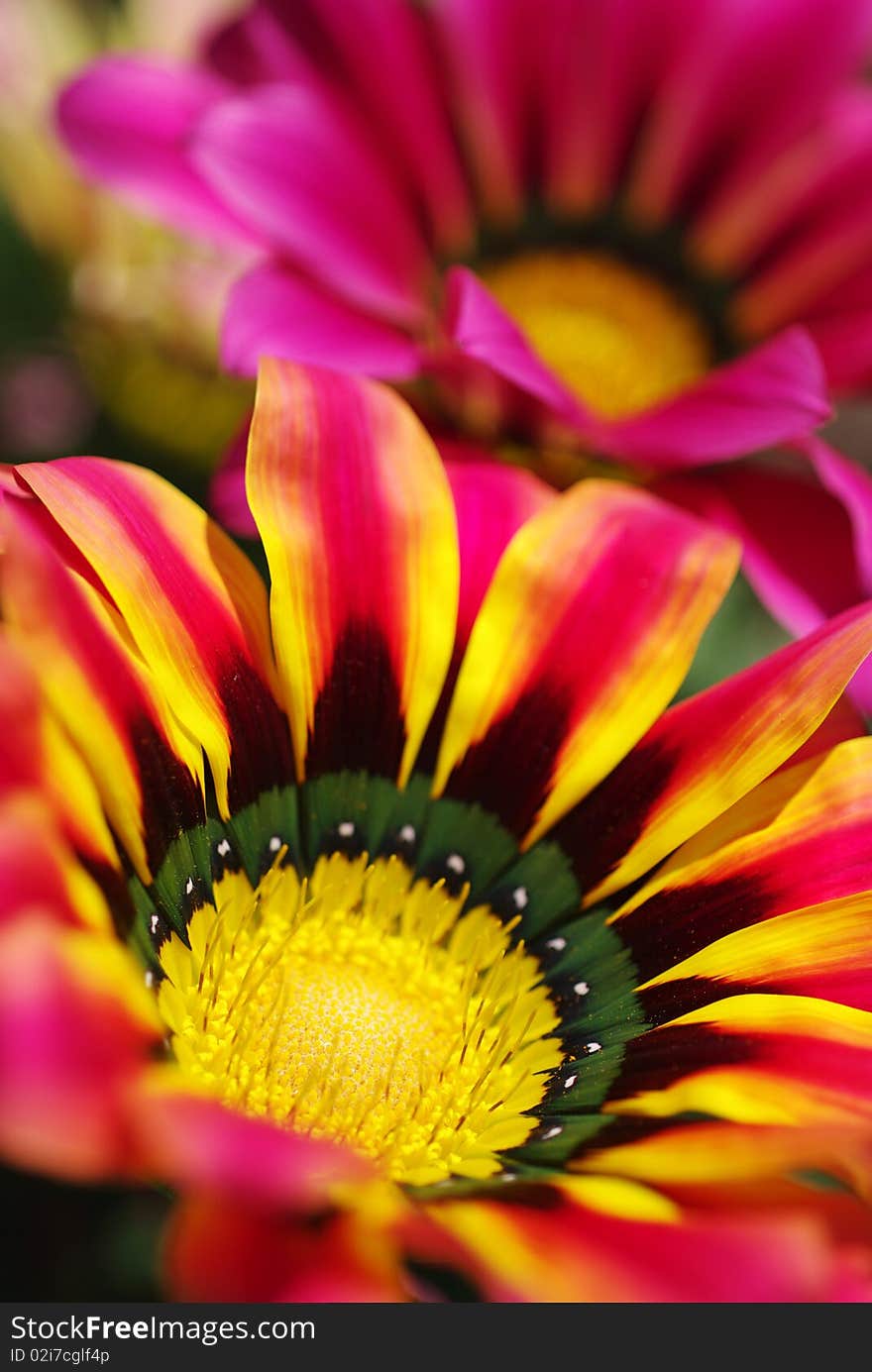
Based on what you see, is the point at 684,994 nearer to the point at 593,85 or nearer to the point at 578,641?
the point at 578,641

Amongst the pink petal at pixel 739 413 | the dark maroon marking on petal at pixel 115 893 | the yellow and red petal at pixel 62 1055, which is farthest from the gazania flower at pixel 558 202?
the yellow and red petal at pixel 62 1055

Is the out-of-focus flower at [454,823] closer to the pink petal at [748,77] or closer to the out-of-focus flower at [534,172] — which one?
the out-of-focus flower at [534,172]

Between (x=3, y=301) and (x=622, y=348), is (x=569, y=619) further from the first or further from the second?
(x=3, y=301)

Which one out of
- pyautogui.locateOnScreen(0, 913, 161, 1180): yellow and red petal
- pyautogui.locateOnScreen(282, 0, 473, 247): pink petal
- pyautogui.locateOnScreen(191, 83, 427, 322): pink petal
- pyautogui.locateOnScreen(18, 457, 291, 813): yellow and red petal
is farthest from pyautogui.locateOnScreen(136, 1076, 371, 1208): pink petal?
pyautogui.locateOnScreen(282, 0, 473, 247): pink petal

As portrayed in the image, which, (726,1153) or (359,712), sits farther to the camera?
(359,712)

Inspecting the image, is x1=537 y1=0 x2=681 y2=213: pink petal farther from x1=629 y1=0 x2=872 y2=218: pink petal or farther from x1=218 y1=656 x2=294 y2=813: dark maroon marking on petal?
x1=218 y1=656 x2=294 y2=813: dark maroon marking on petal

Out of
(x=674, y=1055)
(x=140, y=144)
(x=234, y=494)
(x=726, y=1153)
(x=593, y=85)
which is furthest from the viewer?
(x=593, y=85)

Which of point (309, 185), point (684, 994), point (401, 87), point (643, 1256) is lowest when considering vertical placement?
point (643, 1256)

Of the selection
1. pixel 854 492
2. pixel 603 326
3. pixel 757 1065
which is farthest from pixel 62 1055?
pixel 603 326
